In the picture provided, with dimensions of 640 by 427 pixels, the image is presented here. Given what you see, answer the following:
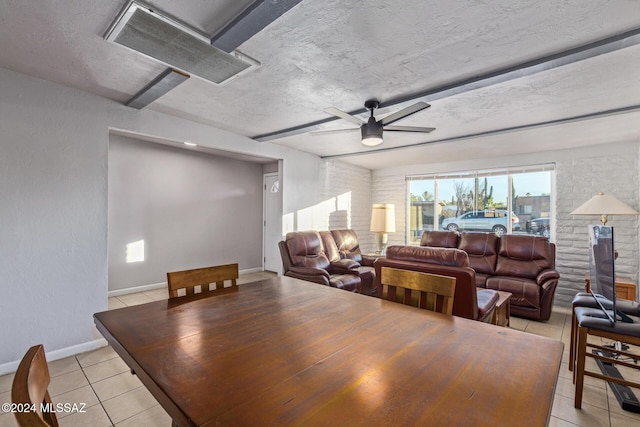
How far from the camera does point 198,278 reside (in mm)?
1789

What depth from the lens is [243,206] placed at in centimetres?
598

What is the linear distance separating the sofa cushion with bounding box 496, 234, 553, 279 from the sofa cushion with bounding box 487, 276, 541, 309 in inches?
7.9

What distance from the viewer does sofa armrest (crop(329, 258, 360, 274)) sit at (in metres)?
4.18

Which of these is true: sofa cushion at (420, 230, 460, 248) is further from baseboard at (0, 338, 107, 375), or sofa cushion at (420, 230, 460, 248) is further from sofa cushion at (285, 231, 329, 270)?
baseboard at (0, 338, 107, 375)

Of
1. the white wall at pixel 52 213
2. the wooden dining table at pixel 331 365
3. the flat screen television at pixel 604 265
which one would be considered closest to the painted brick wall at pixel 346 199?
the white wall at pixel 52 213

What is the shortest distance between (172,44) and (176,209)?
3.69 m

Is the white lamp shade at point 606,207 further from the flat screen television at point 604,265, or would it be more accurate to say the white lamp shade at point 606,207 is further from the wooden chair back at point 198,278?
the wooden chair back at point 198,278

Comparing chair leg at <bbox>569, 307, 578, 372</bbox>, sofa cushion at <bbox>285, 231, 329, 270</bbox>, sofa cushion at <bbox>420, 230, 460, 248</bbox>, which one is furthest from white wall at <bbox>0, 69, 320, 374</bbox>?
sofa cushion at <bbox>420, 230, 460, 248</bbox>

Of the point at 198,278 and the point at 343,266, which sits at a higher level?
the point at 198,278

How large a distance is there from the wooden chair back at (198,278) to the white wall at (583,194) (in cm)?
478

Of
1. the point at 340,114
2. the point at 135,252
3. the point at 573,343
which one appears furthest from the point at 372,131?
the point at 135,252

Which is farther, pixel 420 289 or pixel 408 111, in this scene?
pixel 408 111

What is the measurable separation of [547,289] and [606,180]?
6.30 ft

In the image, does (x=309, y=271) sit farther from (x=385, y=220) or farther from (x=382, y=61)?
(x=382, y=61)
